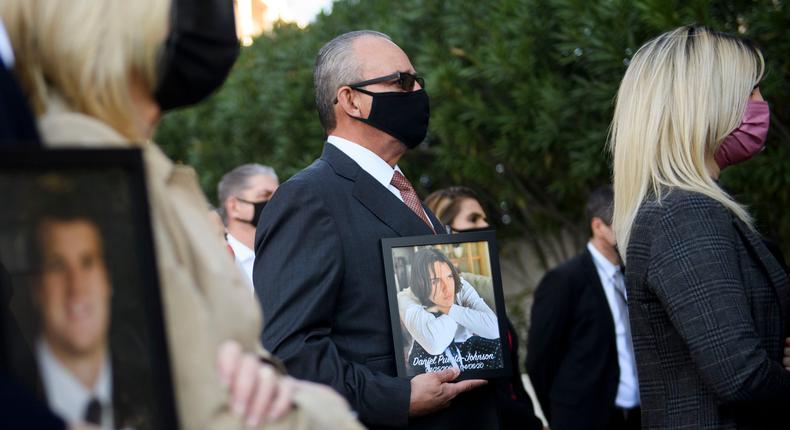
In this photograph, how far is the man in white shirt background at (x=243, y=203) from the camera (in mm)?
6410

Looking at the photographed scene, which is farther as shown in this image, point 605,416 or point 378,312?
point 605,416

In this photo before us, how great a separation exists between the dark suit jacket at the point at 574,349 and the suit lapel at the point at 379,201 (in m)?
2.86

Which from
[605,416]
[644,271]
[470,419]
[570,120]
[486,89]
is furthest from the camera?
[486,89]

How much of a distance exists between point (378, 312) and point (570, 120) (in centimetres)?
488

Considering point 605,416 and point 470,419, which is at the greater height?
point 470,419

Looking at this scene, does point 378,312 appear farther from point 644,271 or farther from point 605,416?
point 605,416

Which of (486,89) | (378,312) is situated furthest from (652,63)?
(486,89)

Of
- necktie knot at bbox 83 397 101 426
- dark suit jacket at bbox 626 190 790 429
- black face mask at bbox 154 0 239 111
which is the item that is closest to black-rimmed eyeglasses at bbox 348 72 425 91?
dark suit jacket at bbox 626 190 790 429

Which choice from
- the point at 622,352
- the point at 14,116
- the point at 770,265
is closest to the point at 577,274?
the point at 622,352

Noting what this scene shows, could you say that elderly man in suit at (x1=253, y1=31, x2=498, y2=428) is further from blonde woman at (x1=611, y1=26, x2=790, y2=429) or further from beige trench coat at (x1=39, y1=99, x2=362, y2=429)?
beige trench coat at (x1=39, y1=99, x2=362, y2=429)

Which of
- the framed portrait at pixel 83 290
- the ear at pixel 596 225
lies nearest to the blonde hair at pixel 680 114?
the framed portrait at pixel 83 290

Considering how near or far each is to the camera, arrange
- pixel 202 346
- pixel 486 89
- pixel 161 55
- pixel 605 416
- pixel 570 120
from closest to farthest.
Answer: pixel 202 346, pixel 161 55, pixel 605 416, pixel 570 120, pixel 486 89

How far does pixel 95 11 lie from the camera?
1.58 m

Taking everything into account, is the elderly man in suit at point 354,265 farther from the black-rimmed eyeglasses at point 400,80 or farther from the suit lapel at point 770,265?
the suit lapel at point 770,265
